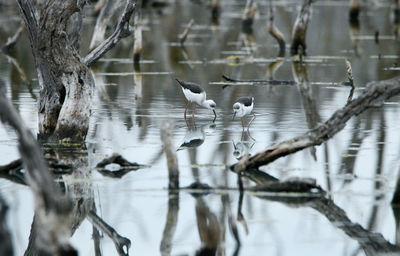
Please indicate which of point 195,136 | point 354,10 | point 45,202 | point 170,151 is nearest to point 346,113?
point 170,151

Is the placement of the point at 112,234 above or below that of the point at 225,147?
above

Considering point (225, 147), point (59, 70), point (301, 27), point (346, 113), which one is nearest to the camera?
point (346, 113)

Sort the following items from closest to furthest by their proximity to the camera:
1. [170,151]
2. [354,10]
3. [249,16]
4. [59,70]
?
[170,151], [59,70], [249,16], [354,10]

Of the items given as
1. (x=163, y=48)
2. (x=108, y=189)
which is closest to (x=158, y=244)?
(x=108, y=189)

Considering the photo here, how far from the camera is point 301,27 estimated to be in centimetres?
2502

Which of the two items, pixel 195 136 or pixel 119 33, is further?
Result: pixel 195 136

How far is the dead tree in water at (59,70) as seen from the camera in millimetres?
11469

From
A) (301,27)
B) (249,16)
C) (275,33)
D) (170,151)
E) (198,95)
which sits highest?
(170,151)

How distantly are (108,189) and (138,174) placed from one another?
0.80 m

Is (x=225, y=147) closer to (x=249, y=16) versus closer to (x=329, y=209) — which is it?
(x=329, y=209)

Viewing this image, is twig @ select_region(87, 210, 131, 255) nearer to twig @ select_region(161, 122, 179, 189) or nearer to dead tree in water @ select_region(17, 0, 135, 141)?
twig @ select_region(161, 122, 179, 189)

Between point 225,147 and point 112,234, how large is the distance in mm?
4279

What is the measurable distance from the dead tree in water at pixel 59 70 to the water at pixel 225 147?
507 millimetres

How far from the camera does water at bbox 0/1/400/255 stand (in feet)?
26.8
